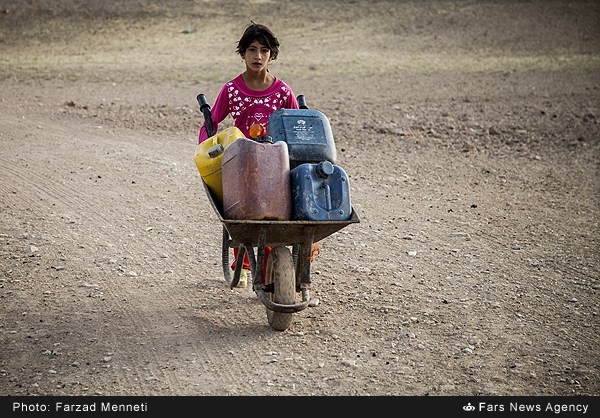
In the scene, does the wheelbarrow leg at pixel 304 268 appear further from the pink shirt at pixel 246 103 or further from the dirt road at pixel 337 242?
the pink shirt at pixel 246 103

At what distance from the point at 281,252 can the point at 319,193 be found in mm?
494

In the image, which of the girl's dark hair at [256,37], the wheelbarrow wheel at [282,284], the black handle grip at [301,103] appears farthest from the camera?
the black handle grip at [301,103]

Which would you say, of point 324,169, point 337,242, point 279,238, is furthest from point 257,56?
point 337,242

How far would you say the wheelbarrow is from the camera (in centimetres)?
→ 513

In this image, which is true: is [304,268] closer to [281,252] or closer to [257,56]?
[281,252]

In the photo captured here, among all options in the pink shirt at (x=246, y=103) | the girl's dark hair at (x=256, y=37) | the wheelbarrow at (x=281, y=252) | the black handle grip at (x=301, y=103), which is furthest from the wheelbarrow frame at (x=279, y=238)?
the girl's dark hair at (x=256, y=37)

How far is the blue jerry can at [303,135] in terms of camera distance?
17.7 feet

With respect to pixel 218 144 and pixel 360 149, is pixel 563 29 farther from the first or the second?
pixel 218 144

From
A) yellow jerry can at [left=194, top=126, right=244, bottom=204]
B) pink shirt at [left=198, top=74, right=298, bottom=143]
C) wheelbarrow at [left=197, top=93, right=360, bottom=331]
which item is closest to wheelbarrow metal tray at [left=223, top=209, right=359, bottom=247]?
wheelbarrow at [left=197, top=93, right=360, bottom=331]

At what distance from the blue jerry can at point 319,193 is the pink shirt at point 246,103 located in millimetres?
869

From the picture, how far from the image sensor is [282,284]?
17.3 ft

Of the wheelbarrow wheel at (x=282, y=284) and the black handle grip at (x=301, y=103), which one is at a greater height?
the black handle grip at (x=301, y=103)

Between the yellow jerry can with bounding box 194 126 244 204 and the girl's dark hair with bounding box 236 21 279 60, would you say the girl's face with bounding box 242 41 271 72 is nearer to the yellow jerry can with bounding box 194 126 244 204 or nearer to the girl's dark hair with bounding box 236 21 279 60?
the girl's dark hair with bounding box 236 21 279 60

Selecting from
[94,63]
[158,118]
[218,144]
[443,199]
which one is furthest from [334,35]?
[218,144]
